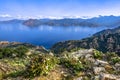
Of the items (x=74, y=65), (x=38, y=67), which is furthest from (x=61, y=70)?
(x=38, y=67)

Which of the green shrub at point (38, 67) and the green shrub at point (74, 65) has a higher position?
the green shrub at point (38, 67)

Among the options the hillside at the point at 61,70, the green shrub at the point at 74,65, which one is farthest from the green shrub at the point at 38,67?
the green shrub at the point at 74,65

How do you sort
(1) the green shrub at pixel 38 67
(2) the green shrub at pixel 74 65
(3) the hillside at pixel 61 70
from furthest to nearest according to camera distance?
(2) the green shrub at pixel 74 65
(3) the hillside at pixel 61 70
(1) the green shrub at pixel 38 67

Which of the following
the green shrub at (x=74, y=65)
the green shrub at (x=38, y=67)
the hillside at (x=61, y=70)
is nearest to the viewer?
the green shrub at (x=38, y=67)

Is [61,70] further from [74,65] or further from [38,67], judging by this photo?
[38,67]

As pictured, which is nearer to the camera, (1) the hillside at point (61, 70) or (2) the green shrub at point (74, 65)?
(1) the hillside at point (61, 70)

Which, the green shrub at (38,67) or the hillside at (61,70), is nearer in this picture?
the green shrub at (38,67)

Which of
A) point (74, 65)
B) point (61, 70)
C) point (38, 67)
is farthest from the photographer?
point (74, 65)

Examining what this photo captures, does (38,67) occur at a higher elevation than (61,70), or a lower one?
higher

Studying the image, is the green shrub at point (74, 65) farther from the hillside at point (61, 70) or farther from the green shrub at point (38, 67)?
the green shrub at point (38, 67)

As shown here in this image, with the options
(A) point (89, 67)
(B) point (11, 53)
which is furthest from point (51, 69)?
(B) point (11, 53)

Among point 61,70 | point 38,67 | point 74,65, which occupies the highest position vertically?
point 38,67

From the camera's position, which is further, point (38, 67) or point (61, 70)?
point (61, 70)

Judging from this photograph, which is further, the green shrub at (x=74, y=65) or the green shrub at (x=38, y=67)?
the green shrub at (x=74, y=65)
